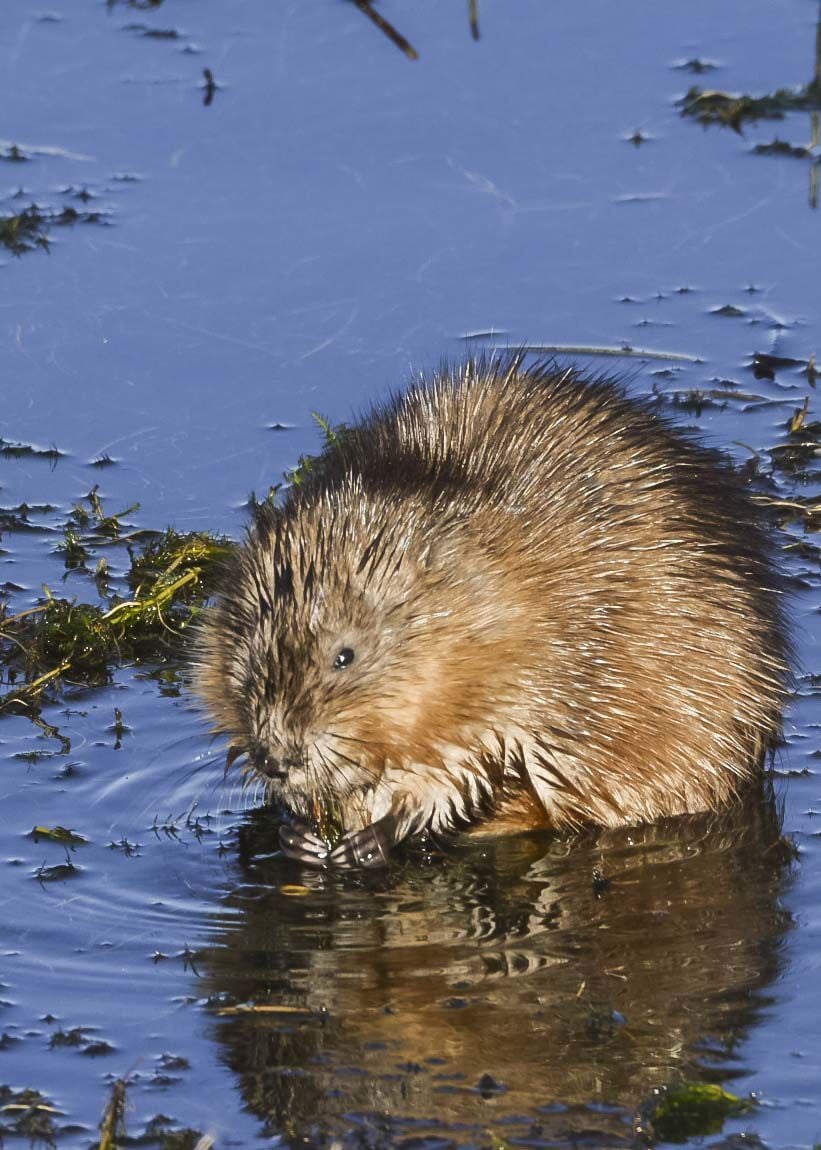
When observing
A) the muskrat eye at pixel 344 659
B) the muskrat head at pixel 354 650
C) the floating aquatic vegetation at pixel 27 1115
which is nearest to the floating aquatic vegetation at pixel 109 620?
the muskrat head at pixel 354 650

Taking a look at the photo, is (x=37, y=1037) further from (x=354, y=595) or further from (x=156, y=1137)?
(x=354, y=595)

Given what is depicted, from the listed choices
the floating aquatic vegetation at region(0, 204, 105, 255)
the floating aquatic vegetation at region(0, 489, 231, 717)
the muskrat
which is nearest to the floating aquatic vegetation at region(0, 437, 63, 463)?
the floating aquatic vegetation at region(0, 489, 231, 717)

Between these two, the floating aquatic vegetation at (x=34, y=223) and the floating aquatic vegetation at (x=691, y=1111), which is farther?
the floating aquatic vegetation at (x=34, y=223)

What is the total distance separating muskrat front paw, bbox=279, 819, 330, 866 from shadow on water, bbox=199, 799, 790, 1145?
0.05 m

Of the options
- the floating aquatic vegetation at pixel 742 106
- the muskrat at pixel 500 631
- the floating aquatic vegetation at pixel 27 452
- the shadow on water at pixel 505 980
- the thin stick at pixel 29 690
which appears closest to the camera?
the shadow on water at pixel 505 980

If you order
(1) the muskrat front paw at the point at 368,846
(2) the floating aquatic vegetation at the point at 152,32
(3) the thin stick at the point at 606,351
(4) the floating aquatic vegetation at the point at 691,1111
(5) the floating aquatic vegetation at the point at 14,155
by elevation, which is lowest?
(4) the floating aquatic vegetation at the point at 691,1111

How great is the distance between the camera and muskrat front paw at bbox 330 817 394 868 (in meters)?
6.91

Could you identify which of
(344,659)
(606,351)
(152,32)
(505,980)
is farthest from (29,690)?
(152,32)

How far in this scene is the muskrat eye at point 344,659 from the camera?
6.55 metres

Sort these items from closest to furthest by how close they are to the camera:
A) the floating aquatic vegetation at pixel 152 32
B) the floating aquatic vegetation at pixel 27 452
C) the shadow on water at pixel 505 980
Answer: the shadow on water at pixel 505 980, the floating aquatic vegetation at pixel 27 452, the floating aquatic vegetation at pixel 152 32

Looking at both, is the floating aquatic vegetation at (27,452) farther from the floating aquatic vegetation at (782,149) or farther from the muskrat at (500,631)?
the floating aquatic vegetation at (782,149)

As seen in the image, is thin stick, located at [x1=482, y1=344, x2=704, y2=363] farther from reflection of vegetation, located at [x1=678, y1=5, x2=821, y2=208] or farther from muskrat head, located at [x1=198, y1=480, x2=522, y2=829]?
muskrat head, located at [x1=198, y1=480, x2=522, y2=829]

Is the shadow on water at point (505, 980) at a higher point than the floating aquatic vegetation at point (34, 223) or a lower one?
lower

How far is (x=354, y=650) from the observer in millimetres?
6574
